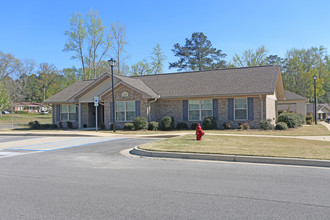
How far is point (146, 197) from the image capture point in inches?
222

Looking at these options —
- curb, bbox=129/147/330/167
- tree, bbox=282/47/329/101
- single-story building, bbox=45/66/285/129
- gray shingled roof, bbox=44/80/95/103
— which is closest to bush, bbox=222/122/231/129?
single-story building, bbox=45/66/285/129

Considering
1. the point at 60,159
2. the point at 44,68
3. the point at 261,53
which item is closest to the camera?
the point at 60,159

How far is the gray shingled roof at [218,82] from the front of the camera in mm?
22242

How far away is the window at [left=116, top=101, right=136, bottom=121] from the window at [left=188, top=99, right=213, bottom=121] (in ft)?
15.6

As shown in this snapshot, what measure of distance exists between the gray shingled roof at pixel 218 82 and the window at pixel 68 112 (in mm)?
7545

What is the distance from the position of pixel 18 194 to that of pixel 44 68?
7359 cm

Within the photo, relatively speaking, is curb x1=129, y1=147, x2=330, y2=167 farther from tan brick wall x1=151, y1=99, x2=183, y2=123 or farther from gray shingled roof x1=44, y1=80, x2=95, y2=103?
gray shingled roof x1=44, y1=80, x2=95, y2=103

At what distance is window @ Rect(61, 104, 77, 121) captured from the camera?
28.0m

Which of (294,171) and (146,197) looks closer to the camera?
(146,197)

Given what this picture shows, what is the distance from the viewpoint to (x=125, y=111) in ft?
80.1

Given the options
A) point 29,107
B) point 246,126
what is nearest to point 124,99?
point 246,126

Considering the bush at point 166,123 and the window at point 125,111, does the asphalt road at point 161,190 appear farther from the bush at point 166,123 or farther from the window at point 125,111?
the window at point 125,111

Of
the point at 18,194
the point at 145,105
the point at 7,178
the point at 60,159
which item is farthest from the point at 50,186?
the point at 145,105

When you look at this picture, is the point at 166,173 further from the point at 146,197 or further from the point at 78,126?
the point at 78,126
